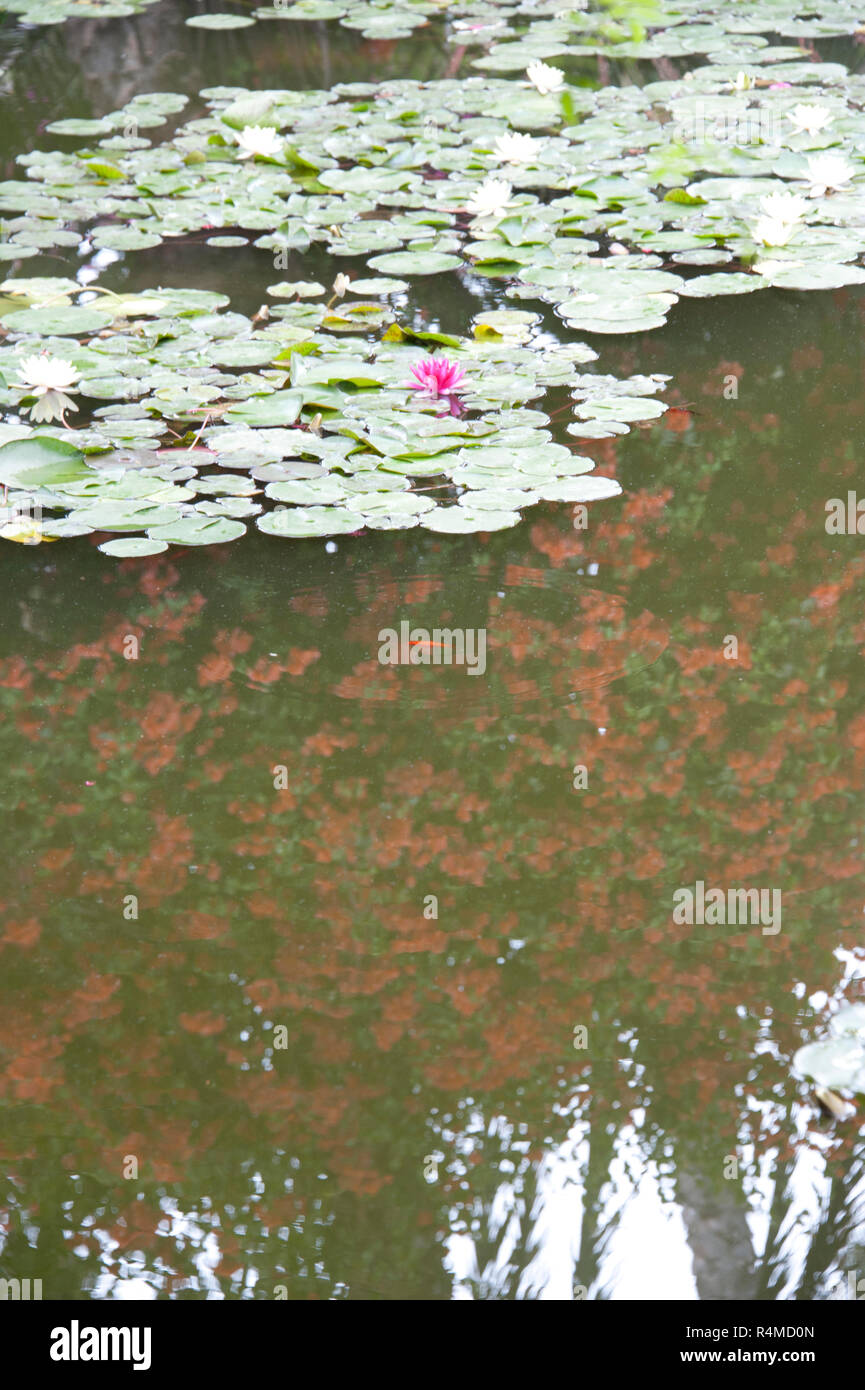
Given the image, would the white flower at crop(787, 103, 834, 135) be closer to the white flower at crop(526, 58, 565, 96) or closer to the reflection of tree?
the white flower at crop(526, 58, 565, 96)

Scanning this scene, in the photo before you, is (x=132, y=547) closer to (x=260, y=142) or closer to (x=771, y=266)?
(x=771, y=266)

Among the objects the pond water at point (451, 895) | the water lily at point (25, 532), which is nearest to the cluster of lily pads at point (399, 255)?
the water lily at point (25, 532)

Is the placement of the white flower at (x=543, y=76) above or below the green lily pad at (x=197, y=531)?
above

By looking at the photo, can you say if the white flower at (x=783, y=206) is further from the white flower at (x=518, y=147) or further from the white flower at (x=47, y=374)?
the white flower at (x=47, y=374)

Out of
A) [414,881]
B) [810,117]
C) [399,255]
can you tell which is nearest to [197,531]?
[414,881]

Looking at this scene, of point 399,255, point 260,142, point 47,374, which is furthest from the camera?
point 260,142

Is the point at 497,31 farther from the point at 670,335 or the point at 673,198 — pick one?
the point at 670,335

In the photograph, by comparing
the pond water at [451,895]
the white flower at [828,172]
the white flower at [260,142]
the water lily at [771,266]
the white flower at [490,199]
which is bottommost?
the pond water at [451,895]
